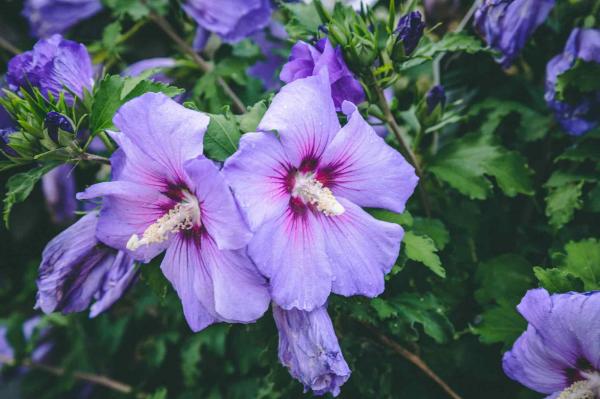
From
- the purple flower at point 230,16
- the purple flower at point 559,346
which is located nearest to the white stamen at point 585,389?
the purple flower at point 559,346

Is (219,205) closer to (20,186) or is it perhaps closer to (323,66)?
(323,66)

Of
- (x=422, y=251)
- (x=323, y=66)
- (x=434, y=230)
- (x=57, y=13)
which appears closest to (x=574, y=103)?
(x=434, y=230)

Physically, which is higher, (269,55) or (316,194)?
(316,194)

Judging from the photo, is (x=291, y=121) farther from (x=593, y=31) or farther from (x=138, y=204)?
(x=593, y=31)

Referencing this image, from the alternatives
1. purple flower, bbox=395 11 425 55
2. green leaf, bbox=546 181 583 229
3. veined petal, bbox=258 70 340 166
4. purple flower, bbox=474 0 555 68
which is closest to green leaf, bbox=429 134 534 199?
green leaf, bbox=546 181 583 229

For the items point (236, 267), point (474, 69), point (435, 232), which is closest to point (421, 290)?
point (435, 232)

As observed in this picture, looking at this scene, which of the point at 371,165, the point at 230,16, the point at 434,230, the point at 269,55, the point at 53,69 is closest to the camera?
the point at 371,165
